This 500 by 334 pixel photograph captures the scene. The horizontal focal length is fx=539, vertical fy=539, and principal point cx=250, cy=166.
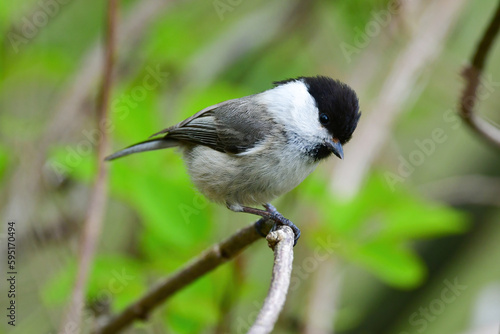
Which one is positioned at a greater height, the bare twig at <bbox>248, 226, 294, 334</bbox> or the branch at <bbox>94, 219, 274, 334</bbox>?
the bare twig at <bbox>248, 226, 294, 334</bbox>

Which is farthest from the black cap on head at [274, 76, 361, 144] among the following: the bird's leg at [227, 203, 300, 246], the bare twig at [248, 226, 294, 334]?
A: the bare twig at [248, 226, 294, 334]

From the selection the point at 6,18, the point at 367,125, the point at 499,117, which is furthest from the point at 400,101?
the point at 6,18

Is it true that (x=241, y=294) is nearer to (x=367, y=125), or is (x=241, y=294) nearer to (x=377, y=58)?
(x=367, y=125)

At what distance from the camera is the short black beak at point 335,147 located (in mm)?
1941

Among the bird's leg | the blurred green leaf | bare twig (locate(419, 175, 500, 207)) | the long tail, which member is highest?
the long tail

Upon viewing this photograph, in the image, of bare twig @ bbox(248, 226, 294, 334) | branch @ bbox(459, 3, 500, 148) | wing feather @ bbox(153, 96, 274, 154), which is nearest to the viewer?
bare twig @ bbox(248, 226, 294, 334)

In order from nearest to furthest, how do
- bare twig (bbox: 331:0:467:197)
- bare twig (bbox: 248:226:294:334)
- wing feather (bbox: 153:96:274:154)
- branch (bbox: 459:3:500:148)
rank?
bare twig (bbox: 248:226:294:334)
branch (bbox: 459:3:500:148)
wing feather (bbox: 153:96:274:154)
bare twig (bbox: 331:0:467:197)

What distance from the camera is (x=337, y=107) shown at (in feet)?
6.34

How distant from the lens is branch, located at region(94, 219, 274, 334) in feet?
5.34

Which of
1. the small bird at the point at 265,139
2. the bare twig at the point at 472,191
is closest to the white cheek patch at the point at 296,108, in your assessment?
the small bird at the point at 265,139

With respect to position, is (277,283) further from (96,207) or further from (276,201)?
(276,201)

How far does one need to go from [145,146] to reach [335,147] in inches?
30.2

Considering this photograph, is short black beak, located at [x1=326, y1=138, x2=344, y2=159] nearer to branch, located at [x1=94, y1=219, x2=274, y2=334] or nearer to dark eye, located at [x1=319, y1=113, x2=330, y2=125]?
dark eye, located at [x1=319, y1=113, x2=330, y2=125]

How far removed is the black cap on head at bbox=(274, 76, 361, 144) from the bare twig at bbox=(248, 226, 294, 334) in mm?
627
